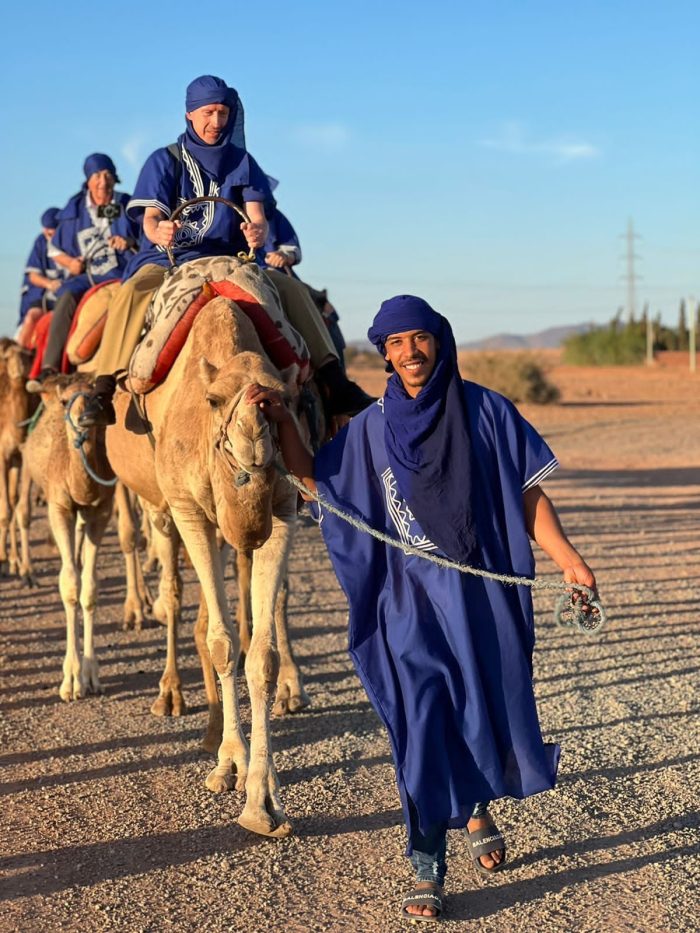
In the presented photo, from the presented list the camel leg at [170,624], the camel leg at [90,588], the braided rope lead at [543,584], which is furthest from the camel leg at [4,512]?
the braided rope lead at [543,584]

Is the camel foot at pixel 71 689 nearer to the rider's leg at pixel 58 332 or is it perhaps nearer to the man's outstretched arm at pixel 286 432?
the rider's leg at pixel 58 332

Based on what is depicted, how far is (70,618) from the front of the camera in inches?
314

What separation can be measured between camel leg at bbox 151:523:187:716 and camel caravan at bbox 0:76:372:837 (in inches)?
0.5

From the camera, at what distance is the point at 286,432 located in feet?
16.8

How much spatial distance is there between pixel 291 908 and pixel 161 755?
2.04 metres

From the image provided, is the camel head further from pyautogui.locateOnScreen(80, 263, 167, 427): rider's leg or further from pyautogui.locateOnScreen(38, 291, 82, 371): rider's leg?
pyautogui.locateOnScreen(38, 291, 82, 371): rider's leg

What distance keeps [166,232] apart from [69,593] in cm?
238

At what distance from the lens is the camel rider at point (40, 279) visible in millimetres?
12523

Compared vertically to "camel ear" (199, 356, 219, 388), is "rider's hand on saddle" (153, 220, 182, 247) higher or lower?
higher

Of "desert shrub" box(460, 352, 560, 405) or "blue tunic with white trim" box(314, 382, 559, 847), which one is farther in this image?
"desert shrub" box(460, 352, 560, 405)

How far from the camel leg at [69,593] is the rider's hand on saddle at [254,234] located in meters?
2.38

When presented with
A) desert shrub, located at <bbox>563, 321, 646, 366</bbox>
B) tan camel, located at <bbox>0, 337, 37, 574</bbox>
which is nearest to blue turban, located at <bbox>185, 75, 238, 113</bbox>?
tan camel, located at <bbox>0, 337, 37, 574</bbox>

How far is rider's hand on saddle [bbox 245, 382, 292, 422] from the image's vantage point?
4.96 m

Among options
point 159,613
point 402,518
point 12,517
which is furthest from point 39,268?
point 402,518
